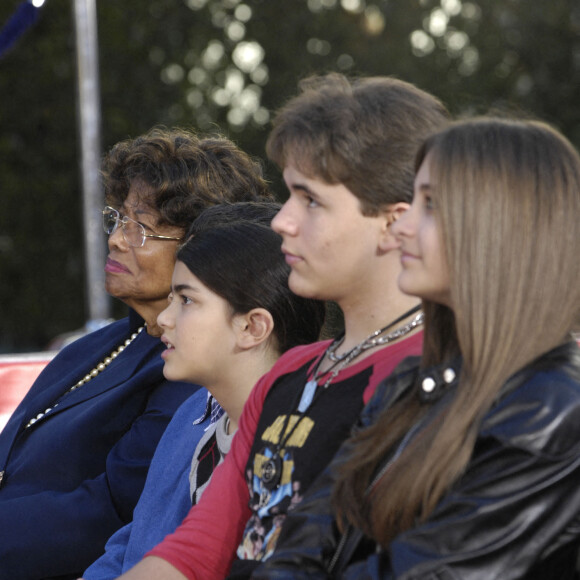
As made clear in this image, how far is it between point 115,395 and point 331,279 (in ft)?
4.13

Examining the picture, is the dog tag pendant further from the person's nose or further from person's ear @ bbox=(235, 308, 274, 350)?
person's ear @ bbox=(235, 308, 274, 350)

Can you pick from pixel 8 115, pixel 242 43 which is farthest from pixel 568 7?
pixel 8 115

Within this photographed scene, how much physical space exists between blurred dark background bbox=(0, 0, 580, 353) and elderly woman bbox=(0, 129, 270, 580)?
515 inches

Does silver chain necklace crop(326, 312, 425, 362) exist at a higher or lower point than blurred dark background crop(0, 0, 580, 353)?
higher

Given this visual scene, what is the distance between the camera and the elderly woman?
2.98 m

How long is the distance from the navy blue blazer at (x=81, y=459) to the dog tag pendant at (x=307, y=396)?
39.3 inches

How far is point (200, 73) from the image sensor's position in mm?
18609

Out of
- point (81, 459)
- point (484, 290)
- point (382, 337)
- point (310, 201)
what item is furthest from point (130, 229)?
point (484, 290)

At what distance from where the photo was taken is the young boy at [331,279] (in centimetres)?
204

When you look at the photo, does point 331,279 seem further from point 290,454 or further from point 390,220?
point 290,454

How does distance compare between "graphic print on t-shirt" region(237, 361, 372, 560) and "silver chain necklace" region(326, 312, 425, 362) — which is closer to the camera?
"graphic print on t-shirt" region(237, 361, 372, 560)

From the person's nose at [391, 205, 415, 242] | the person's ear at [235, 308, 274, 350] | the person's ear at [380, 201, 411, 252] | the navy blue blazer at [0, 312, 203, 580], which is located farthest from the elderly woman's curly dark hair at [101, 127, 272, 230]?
the person's nose at [391, 205, 415, 242]

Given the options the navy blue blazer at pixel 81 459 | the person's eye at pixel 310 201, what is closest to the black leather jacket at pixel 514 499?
the person's eye at pixel 310 201

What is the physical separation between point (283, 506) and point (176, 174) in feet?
5.15
